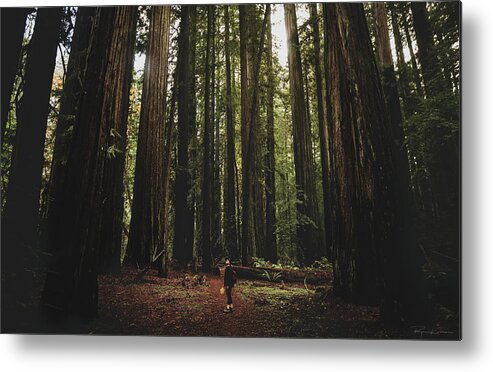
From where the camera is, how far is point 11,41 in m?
3.61

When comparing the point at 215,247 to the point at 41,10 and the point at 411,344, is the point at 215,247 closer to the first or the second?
the point at 411,344

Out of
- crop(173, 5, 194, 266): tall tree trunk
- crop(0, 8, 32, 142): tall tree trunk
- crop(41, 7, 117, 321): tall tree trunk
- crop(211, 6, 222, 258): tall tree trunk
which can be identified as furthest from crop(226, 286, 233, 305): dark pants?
crop(0, 8, 32, 142): tall tree trunk

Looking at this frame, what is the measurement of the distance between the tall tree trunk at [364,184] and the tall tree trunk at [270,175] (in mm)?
534

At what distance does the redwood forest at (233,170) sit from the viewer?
3264mm

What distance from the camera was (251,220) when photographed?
11.1 ft

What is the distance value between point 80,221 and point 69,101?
110 cm

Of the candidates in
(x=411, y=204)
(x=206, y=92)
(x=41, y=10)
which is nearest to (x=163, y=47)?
(x=206, y=92)

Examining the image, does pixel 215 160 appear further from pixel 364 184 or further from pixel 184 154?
pixel 364 184

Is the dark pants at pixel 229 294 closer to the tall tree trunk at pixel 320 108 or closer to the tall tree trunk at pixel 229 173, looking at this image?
the tall tree trunk at pixel 229 173

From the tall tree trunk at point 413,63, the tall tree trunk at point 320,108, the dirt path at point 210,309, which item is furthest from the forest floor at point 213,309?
the tall tree trunk at point 413,63

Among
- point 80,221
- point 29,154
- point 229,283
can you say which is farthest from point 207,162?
point 29,154

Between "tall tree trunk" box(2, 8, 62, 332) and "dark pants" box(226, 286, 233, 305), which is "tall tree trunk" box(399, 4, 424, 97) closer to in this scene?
"dark pants" box(226, 286, 233, 305)

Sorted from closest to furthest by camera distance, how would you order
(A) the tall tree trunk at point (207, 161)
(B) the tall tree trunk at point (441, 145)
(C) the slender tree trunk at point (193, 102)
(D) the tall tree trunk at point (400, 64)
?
(B) the tall tree trunk at point (441, 145) → (D) the tall tree trunk at point (400, 64) → (A) the tall tree trunk at point (207, 161) → (C) the slender tree trunk at point (193, 102)

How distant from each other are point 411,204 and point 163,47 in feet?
8.65
